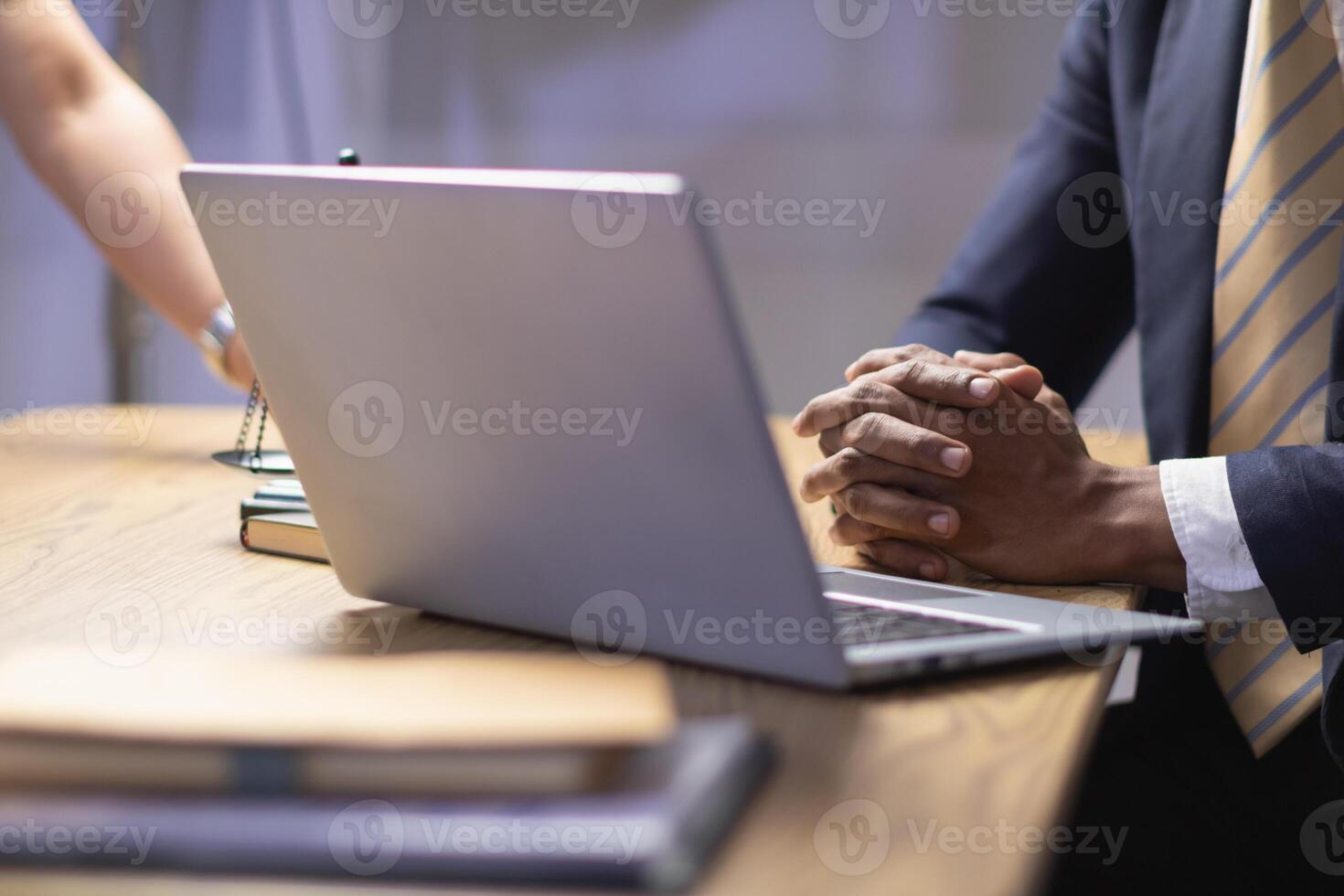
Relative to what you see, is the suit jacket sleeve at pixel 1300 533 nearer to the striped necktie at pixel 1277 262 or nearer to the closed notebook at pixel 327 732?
the striped necktie at pixel 1277 262

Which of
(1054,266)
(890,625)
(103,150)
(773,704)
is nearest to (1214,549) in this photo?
(890,625)

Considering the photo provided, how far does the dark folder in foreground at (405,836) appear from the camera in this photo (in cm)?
39

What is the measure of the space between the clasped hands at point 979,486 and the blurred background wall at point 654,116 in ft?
5.93

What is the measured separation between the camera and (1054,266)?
4.33 ft

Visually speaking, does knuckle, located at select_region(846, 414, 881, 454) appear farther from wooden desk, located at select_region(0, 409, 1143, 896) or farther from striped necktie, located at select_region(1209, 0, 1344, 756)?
striped necktie, located at select_region(1209, 0, 1344, 756)

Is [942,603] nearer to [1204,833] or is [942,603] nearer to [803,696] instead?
[803,696]

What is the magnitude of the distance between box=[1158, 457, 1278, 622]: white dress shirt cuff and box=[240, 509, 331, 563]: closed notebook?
562 millimetres

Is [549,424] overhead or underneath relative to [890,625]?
overhead

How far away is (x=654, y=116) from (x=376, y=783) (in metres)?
2.44

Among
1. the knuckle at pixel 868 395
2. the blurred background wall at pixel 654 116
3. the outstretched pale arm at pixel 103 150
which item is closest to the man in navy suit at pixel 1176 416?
the knuckle at pixel 868 395

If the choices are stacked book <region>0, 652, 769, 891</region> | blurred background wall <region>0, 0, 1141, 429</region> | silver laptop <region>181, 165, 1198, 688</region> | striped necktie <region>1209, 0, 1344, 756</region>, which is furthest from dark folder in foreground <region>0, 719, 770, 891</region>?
blurred background wall <region>0, 0, 1141, 429</region>

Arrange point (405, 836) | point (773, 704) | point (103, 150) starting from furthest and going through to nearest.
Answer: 1. point (103, 150)
2. point (773, 704)
3. point (405, 836)

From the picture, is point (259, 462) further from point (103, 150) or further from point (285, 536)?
point (103, 150)

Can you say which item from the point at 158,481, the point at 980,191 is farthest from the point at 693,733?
the point at 980,191
